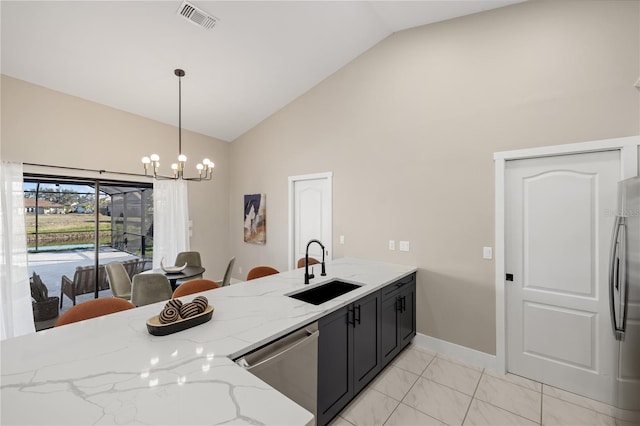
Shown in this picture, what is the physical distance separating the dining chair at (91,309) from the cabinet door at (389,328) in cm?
203

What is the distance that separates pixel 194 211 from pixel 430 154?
410cm

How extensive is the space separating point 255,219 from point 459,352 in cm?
364

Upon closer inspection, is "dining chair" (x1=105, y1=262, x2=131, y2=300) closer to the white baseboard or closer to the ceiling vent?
the ceiling vent

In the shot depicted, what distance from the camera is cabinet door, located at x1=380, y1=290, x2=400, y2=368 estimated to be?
8.17 ft

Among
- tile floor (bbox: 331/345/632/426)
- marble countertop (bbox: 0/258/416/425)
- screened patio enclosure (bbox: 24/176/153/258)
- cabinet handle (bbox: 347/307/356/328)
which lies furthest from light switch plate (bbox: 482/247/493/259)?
screened patio enclosure (bbox: 24/176/153/258)

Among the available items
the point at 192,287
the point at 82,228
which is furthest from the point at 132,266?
the point at 192,287

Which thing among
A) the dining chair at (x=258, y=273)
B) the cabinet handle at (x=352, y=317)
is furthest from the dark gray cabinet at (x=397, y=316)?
the dining chair at (x=258, y=273)

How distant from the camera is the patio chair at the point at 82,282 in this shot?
146 inches

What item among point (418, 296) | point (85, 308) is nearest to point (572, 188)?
point (418, 296)

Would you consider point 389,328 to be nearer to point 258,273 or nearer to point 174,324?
point 258,273

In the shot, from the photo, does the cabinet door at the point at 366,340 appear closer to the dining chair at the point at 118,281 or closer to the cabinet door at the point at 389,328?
the cabinet door at the point at 389,328

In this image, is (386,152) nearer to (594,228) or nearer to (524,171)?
(524,171)

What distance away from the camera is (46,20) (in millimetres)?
2484

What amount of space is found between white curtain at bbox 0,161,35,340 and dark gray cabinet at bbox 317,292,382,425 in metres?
3.69
